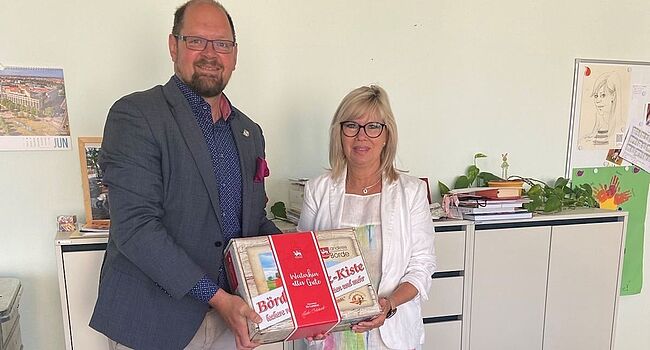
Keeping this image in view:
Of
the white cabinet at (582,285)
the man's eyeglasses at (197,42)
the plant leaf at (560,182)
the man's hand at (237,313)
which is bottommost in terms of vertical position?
the white cabinet at (582,285)

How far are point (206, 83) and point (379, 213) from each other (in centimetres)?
68

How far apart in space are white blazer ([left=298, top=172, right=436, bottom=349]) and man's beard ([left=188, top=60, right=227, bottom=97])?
500mm

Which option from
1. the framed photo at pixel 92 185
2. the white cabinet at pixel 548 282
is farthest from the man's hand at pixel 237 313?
the white cabinet at pixel 548 282

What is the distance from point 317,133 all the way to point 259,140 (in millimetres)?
740

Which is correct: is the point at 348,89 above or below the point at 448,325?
above

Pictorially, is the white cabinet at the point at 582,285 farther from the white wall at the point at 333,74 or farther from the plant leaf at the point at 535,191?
the white wall at the point at 333,74

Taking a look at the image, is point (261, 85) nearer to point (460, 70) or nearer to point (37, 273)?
point (460, 70)

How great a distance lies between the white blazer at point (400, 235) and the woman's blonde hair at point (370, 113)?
49 millimetres

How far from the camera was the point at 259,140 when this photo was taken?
1578mm

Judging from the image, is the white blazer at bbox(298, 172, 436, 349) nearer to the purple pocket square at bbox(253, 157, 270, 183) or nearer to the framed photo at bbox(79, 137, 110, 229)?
the purple pocket square at bbox(253, 157, 270, 183)

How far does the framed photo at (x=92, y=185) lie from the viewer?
1828mm

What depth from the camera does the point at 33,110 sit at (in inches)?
75.2

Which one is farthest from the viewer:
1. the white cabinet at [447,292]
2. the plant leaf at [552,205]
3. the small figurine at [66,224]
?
the plant leaf at [552,205]

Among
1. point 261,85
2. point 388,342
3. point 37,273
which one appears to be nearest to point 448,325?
point 388,342
